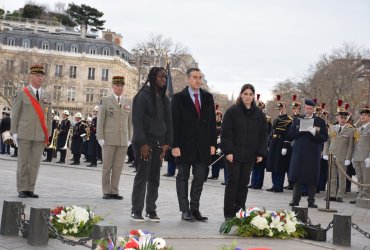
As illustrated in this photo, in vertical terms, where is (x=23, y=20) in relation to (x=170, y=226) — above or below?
above

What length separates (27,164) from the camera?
445 inches

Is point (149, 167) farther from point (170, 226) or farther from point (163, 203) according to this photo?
point (163, 203)

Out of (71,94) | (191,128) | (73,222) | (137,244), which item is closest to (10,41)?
(71,94)

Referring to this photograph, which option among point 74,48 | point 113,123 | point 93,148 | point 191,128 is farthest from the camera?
point 74,48

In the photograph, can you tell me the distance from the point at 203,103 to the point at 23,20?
131 meters

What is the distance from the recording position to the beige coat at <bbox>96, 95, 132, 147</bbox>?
12.3m

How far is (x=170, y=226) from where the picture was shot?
883 cm

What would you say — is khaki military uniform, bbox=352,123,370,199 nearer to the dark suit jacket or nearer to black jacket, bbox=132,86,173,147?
the dark suit jacket

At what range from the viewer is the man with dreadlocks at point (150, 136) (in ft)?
30.2

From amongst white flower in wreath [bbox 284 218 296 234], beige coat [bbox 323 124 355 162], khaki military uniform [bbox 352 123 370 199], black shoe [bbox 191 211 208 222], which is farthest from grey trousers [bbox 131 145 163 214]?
beige coat [bbox 323 124 355 162]

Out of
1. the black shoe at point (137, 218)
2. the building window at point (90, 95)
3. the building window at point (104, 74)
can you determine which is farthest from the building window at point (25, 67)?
the black shoe at point (137, 218)

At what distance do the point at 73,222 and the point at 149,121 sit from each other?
8.47 ft

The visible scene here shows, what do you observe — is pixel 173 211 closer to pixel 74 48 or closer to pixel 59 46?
pixel 74 48

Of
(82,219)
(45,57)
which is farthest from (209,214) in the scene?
(45,57)
